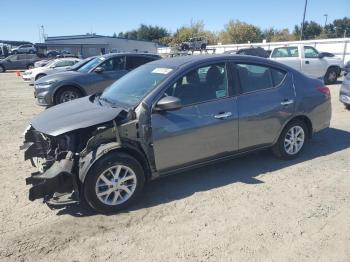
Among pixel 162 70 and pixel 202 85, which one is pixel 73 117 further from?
pixel 202 85

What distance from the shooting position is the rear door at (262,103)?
4863 mm

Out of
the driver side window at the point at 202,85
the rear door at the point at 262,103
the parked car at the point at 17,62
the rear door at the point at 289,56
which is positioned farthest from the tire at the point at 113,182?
the parked car at the point at 17,62

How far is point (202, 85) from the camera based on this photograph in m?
4.60

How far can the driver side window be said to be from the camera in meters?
4.42

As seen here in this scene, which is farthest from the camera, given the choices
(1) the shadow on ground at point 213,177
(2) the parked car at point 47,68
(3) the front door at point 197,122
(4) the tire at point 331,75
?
(2) the parked car at point 47,68

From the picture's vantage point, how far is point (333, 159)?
5570 mm

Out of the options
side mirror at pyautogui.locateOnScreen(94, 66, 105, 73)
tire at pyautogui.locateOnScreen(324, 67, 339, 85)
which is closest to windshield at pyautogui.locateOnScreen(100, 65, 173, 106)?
side mirror at pyautogui.locateOnScreen(94, 66, 105, 73)

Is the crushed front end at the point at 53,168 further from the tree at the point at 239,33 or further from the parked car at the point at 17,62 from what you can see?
the tree at the point at 239,33

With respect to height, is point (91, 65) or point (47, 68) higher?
point (91, 65)

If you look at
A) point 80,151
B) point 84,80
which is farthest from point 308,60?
point 80,151

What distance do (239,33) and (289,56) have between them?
64104 millimetres

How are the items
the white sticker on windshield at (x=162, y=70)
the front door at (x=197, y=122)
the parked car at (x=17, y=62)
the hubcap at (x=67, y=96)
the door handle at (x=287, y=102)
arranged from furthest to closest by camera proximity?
1. the parked car at (x=17, y=62)
2. the hubcap at (x=67, y=96)
3. the door handle at (x=287, y=102)
4. the white sticker on windshield at (x=162, y=70)
5. the front door at (x=197, y=122)

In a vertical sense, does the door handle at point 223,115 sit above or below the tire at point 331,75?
above

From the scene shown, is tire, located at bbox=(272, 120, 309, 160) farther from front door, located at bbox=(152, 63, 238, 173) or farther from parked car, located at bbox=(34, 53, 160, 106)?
parked car, located at bbox=(34, 53, 160, 106)
